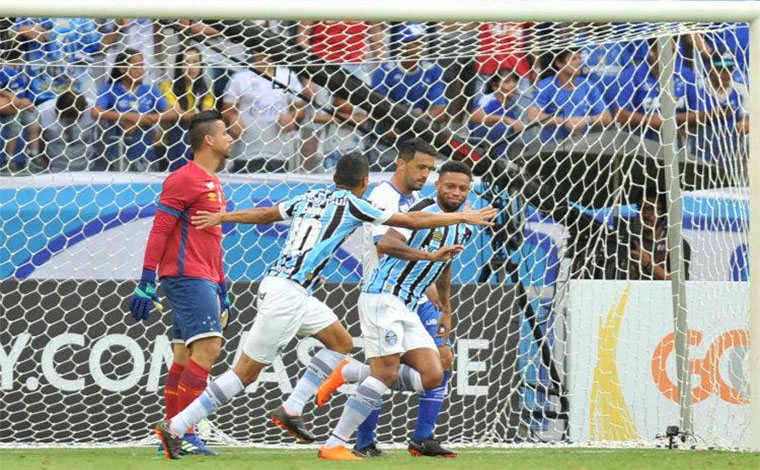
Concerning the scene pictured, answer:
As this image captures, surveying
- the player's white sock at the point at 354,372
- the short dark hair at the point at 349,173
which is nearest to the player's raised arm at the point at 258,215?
the short dark hair at the point at 349,173

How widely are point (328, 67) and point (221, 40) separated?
2.50ft

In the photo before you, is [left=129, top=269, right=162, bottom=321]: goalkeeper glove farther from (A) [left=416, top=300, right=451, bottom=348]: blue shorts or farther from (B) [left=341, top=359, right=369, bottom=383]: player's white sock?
(A) [left=416, top=300, right=451, bottom=348]: blue shorts

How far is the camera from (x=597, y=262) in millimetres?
8406

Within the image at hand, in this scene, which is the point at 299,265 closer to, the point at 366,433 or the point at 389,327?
the point at 389,327

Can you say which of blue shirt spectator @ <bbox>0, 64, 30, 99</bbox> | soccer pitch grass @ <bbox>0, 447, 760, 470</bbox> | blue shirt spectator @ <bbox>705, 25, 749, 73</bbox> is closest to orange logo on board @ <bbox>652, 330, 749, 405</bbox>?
soccer pitch grass @ <bbox>0, 447, 760, 470</bbox>

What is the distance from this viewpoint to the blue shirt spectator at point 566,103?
28.6 ft

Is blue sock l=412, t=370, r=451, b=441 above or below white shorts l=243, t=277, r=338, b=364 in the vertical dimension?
below

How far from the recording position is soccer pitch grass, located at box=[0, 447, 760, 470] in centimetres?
578

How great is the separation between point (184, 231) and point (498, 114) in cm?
287

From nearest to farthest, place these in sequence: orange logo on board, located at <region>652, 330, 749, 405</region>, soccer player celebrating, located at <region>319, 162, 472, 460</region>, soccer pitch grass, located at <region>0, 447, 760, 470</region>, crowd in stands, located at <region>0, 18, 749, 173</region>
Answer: soccer pitch grass, located at <region>0, 447, 760, 470</region> → soccer player celebrating, located at <region>319, 162, 472, 460</region> → orange logo on board, located at <region>652, 330, 749, 405</region> → crowd in stands, located at <region>0, 18, 749, 173</region>

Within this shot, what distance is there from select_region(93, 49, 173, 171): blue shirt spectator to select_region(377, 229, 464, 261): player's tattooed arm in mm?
2733

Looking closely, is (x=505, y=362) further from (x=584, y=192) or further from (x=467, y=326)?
(x=584, y=192)

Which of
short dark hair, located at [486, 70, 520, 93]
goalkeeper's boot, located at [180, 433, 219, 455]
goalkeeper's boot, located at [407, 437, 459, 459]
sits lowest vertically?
goalkeeper's boot, located at [180, 433, 219, 455]

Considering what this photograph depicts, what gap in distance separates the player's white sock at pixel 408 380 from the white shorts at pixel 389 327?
4.8 inches
